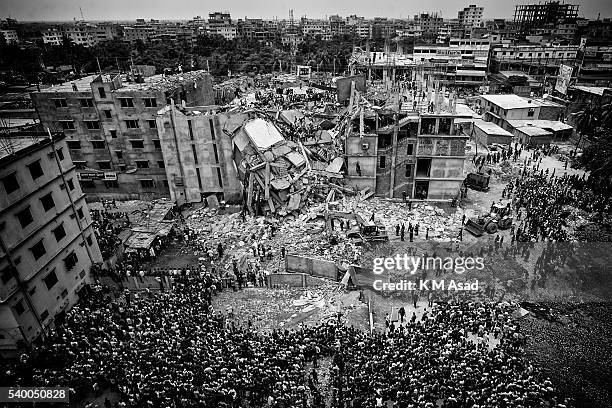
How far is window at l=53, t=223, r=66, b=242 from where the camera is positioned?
73.6 ft

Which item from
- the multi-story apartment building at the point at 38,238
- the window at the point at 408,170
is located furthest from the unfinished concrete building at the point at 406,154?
the multi-story apartment building at the point at 38,238

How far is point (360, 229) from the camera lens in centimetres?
2889

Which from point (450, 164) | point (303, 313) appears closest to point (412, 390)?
point (303, 313)

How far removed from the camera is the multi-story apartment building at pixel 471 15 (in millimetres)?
169250

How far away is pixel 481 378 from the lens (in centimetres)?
1581

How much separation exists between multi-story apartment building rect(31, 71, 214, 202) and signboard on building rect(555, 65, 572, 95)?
195ft

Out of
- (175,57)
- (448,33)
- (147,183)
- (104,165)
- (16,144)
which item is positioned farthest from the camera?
(448,33)

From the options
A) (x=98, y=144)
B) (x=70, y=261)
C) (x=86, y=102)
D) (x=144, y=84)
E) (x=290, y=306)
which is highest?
(x=144, y=84)

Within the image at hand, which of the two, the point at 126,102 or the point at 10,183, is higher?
the point at 126,102

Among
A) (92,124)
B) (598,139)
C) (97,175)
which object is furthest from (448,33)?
(97,175)

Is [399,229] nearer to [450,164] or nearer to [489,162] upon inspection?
[450,164]

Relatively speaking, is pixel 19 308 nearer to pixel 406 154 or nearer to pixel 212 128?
pixel 212 128

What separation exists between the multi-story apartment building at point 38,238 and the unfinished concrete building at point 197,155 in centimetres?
982

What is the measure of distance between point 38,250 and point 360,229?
20.1 meters
